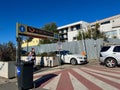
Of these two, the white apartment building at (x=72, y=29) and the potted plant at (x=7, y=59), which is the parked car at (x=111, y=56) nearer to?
the potted plant at (x=7, y=59)

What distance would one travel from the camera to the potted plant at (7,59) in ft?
36.9

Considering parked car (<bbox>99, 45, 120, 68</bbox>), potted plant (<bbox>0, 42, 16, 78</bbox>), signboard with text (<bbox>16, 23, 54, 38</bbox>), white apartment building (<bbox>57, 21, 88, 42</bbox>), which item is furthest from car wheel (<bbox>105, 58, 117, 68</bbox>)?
white apartment building (<bbox>57, 21, 88, 42</bbox>)

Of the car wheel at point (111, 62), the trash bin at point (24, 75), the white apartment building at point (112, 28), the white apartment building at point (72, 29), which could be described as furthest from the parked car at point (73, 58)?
the white apartment building at point (72, 29)

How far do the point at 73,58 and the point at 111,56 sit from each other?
14.6ft

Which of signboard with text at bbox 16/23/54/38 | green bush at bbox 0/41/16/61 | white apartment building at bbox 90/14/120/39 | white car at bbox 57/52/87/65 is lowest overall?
white car at bbox 57/52/87/65

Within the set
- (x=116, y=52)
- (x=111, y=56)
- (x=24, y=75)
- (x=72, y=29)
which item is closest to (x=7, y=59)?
(x=24, y=75)

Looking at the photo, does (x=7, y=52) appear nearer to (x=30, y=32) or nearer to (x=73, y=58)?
(x=30, y=32)

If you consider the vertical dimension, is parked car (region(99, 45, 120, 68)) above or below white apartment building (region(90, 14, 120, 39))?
below

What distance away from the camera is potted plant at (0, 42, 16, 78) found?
1124cm

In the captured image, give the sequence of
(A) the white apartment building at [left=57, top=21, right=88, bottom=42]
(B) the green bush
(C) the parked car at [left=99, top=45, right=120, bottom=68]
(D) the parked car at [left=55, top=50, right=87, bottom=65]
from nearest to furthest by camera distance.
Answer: (B) the green bush → (C) the parked car at [left=99, top=45, right=120, bottom=68] → (D) the parked car at [left=55, top=50, right=87, bottom=65] → (A) the white apartment building at [left=57, top=21, right=88, bottom=42]

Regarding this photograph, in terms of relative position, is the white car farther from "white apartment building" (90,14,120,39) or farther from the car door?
"white apartment building" (90,14,120,39)

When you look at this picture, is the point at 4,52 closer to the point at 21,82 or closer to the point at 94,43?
the point at 21,82

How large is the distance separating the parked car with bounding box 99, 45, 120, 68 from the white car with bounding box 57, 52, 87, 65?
303 centimetres

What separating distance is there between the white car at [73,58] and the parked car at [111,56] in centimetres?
303
